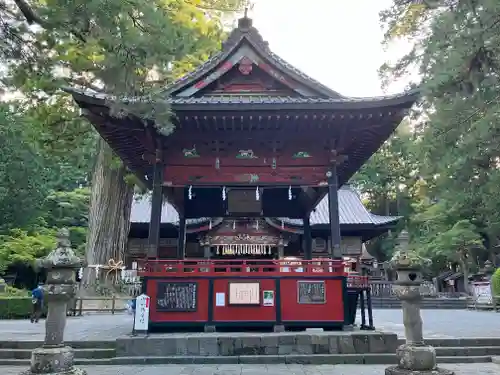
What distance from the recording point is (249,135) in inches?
428

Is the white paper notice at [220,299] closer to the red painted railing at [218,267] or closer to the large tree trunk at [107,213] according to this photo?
the red painted railing at [218,267]

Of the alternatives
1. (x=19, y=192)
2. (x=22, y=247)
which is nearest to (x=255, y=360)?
(x=22, y=247)

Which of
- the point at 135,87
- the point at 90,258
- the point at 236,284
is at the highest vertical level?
the point at 135,87

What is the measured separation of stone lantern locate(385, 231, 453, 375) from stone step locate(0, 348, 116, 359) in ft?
19.2

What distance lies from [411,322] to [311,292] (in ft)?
10.7

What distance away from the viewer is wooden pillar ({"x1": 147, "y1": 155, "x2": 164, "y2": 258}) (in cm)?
1020

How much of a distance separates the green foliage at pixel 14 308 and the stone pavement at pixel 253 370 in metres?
10.8

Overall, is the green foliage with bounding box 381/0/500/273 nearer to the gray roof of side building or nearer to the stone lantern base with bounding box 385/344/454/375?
the stone lantern base with bounding box 385/344/454/375

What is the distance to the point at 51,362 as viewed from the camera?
20.6ft

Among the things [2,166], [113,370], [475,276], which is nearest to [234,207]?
[113,370]

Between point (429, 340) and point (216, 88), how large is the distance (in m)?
8.41

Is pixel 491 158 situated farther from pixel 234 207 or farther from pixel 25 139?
pixel 25 139

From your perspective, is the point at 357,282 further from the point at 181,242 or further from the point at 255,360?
the point at 181,242

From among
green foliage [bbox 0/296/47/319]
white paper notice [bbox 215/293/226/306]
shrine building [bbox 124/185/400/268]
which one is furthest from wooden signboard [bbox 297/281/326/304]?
green foliage [bbox 0/296/47/319]
